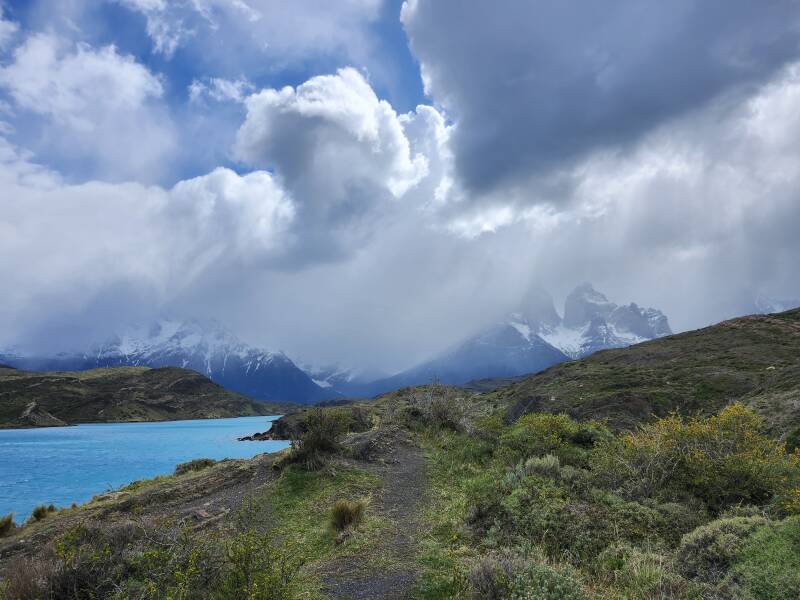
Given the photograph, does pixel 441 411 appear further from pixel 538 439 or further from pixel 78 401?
pixel 78 401

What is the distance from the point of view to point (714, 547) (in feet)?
25.1

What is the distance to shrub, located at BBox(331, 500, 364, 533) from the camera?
437 inches

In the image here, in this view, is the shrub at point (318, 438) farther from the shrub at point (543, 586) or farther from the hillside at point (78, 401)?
the hillside at point (78, 401)

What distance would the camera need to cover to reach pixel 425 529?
11414 mm

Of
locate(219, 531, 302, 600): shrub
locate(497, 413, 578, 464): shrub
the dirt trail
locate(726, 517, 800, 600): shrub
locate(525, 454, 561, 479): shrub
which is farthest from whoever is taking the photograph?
locate(497, 413, 578, 464): shrub

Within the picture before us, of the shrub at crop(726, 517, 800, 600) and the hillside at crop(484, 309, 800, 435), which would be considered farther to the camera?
the hillside at crop(484, 309, 800, 435)

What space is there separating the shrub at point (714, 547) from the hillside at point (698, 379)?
53.7 ft

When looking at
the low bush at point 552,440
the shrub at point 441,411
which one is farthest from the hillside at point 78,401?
the low bush at point 552,440

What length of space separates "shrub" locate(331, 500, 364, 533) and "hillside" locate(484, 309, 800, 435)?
20.3 metres

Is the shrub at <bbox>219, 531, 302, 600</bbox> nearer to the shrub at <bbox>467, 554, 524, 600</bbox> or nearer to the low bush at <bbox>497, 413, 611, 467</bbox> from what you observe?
the shrub at <bbox>467, 554, 524, 600</bbox>

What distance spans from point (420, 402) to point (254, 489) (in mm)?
20476

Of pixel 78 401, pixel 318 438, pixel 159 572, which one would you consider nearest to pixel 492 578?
pixel 159 572

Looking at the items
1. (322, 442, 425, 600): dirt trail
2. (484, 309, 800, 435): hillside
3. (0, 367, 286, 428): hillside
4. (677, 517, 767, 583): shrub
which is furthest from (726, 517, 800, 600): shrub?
(0, 367, 286, 428): hillside

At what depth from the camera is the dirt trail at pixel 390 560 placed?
7.70 m
